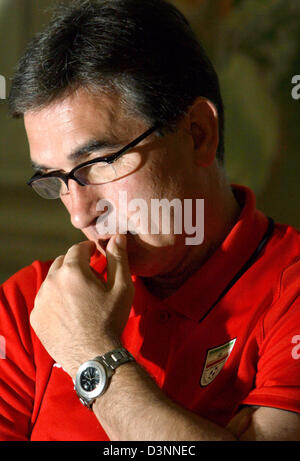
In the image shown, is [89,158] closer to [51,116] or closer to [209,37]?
[51,116]

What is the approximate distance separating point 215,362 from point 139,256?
0.30m

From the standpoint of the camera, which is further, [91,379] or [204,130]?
[204,130]

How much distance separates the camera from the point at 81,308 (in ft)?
4.07

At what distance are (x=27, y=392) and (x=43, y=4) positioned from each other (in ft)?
6.00

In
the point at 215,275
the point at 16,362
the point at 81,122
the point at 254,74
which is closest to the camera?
the point at 81,122

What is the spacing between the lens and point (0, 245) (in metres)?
2.80

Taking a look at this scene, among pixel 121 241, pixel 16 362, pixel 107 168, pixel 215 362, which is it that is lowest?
pixel 16 362

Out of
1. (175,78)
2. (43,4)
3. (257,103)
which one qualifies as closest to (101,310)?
(175,78)

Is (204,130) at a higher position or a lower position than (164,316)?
higher

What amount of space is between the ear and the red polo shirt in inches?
6.8

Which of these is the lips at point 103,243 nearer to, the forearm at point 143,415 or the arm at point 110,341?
the arm at point 110,341

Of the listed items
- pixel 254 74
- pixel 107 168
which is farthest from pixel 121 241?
pixel 254 74

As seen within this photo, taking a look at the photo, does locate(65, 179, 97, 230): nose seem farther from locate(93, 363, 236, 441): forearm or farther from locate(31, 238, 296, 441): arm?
locate(93, 363, 236, 441): forearm

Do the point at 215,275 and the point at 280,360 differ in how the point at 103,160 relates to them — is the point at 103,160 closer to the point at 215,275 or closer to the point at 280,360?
the point at 215,275
